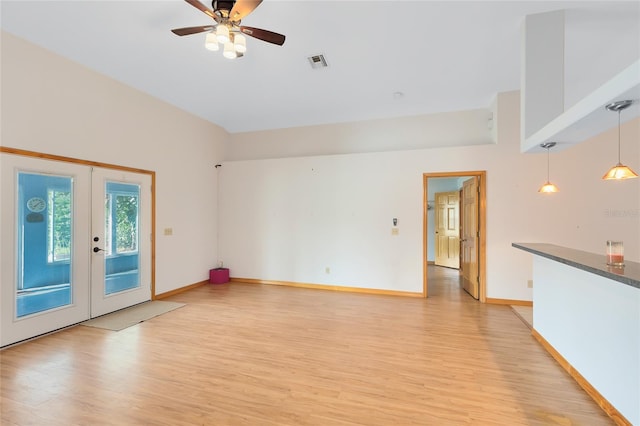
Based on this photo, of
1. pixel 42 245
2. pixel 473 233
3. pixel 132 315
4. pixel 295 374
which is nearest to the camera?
pixel 295 374

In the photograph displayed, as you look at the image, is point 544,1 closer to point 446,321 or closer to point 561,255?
point 561,255

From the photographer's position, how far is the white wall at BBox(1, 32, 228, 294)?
3215mm

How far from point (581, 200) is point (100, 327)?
729cm

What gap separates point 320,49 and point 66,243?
413cm

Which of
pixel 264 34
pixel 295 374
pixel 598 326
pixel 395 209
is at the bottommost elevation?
pixel 295 374

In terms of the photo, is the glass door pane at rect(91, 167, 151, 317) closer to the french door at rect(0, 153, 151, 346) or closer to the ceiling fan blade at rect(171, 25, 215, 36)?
the french door at rect(0, 153, 151, 346)

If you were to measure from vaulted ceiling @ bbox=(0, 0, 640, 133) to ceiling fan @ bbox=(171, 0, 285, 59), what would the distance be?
1.28 ft

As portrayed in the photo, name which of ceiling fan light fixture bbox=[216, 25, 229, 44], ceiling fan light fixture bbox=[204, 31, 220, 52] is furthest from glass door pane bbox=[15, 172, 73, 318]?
ceiling fan light fixture bbox=[216, 25, 229, 44]

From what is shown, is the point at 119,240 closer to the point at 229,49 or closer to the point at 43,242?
the point at 43,242

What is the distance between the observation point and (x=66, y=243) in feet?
11.8

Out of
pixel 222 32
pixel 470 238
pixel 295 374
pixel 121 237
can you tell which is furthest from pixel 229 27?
pixel 470 238

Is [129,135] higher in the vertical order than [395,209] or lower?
higher

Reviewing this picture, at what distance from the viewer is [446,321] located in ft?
12.7

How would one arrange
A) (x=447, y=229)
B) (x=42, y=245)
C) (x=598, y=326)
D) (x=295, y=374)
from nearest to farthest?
(x=598, y=326) → (x=295, y=374) → (x=42, y=245) → (x=447, y=229)
